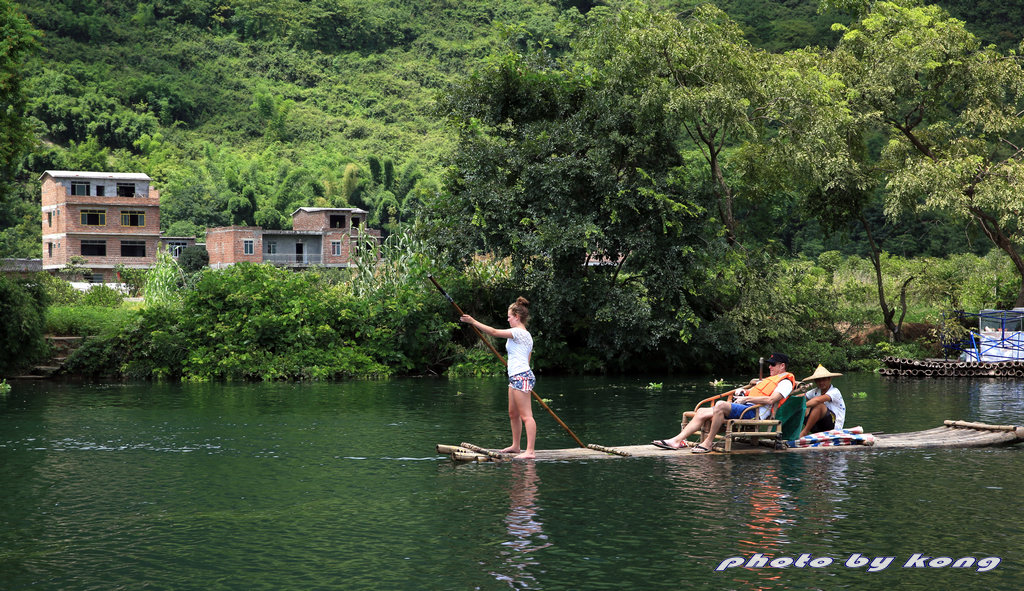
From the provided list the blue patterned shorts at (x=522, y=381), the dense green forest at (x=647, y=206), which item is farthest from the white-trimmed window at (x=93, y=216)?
the blue patterned shorts at (x=522, y=381)

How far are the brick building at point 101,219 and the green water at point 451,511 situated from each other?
78.3 meters

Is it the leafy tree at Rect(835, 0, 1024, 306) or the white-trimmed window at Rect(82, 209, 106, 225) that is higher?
the white-trimmed window at Rect(82, 209, 106, 225)

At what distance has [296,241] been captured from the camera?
106375mm

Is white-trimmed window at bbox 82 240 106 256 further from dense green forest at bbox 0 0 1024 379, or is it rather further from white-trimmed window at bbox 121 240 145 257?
dense green forest at bbox 0 0 1024 379

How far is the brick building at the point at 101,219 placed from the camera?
90312mm

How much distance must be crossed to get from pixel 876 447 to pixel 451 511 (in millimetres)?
7618

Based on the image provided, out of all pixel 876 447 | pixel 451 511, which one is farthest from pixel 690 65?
pixel 451 511

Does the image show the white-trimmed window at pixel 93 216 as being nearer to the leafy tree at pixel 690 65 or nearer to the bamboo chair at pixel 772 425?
the leafy tree at pixel 690 65

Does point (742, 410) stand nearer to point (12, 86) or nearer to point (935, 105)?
point (12, 86)

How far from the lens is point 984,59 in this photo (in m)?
35.8

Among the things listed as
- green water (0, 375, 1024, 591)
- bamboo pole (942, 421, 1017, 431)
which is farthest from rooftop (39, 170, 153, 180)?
bamboo pole (942, 421, 1017, 431)

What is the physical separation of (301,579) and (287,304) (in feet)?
78.9

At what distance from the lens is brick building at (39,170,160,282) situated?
90.3 m

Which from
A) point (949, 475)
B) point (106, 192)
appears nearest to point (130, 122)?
point (106, 192)
